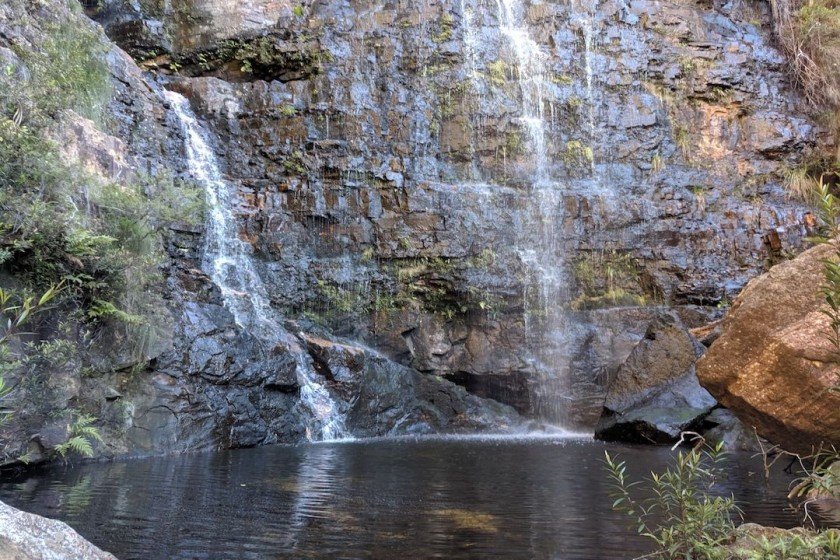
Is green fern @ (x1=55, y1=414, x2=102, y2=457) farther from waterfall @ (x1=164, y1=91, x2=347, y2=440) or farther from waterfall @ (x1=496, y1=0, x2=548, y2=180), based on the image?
waterfall @ (x1=496, y1=0, x2=548, y2=180)

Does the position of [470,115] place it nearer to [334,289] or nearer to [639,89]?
[639,89]

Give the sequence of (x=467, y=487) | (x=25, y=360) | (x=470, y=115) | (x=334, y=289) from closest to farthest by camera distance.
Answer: (x=467, y=487) < (x=25, y=360) < (x=334, y=289) < (x=470, y=115)

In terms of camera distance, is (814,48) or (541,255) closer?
(541,255)

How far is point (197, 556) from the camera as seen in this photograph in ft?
14.7

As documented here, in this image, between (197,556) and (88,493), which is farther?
(88,493)

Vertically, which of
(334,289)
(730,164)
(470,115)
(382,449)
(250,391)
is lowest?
(382,449)

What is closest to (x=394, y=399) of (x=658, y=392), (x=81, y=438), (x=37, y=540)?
(x=658, y=392)

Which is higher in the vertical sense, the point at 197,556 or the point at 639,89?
the point at 639,89

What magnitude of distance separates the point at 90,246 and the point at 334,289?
6.74 m

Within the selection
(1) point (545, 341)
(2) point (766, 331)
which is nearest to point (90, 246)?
(2) point (766, 331)

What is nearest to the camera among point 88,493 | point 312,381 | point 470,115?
point 88,493

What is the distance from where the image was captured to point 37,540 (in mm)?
3006

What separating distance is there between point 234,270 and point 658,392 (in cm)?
945

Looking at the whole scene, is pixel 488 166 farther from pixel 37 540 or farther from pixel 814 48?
pixel 37 540
